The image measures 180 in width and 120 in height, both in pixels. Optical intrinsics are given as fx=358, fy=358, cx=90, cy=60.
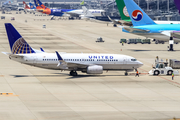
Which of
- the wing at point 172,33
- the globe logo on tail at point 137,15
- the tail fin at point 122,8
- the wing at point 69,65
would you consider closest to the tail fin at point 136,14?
the globe logo on tail at point 137,15

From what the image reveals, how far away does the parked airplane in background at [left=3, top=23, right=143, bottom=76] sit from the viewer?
180 ft

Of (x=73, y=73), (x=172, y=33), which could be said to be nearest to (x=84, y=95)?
(x=73, y=73)

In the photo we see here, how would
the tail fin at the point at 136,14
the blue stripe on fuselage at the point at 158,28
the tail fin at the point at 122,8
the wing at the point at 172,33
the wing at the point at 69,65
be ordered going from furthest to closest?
1. the tail fin at the point at 122,8
2. the tail fin at the point at 136,14
3. the blue stripe on fuselage at the point at 158,28
4. the wing at the point at 172,33
5. the wing at the point at 69,65

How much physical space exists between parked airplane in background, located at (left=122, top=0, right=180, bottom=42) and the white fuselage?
99.9ft

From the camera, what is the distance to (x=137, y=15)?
8856cm

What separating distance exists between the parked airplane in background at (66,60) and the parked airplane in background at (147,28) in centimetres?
3060

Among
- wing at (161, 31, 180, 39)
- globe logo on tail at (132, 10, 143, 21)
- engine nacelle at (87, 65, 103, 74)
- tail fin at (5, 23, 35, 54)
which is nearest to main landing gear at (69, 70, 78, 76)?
engine nacelle at (87, 65, 103, 74)

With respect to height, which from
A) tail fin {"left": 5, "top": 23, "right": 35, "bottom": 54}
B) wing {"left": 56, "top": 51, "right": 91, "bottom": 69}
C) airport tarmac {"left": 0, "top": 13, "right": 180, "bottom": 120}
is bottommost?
airport tarmac {"left": 0, "top": 13, "right": 180, "bottom": 120}

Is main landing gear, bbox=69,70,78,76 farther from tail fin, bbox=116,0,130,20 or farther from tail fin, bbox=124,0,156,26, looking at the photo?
tail fin, bbox=116,0,130,20

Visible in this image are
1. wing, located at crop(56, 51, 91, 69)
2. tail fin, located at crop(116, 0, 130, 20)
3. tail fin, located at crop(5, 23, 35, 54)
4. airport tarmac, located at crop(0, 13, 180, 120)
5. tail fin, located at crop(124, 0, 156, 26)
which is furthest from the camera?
tail fin, located at crop(116, 0, 130, 20)

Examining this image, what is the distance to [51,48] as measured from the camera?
301ft

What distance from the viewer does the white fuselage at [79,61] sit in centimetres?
5484

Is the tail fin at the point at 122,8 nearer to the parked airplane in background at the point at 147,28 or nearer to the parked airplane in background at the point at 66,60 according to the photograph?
the parked airplane in background at the point at 147,28

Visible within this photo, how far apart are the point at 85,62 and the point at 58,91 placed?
11.7 m
